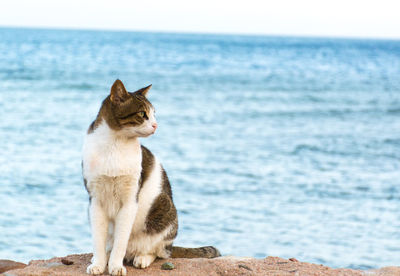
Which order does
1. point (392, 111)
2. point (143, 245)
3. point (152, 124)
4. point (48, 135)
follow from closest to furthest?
point (152, 124), point (143, 245), point (48, 135), point (392, 111)

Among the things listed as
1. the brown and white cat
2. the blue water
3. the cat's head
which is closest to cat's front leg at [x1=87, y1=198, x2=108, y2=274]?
the brown and white cat

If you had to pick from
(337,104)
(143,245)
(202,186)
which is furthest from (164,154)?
(337,104)

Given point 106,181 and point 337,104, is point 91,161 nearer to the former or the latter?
point 106,181

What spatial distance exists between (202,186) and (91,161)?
6.34 meters

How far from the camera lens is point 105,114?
353 centimetres

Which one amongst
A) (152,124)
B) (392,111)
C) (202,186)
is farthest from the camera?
(392,111)

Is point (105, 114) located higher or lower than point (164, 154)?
higher

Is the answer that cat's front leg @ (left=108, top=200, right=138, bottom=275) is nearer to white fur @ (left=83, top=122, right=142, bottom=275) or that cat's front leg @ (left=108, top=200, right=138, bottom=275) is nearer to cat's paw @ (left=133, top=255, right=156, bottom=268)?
white fur @ (left=83, top=122, right=142, bottom=275)

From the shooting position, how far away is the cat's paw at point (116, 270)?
11.9ft

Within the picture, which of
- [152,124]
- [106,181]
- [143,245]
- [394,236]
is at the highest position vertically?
[152,124]

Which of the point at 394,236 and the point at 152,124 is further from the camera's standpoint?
the point at 394,236

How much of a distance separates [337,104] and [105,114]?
1992cm

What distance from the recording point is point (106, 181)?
11.5 ft

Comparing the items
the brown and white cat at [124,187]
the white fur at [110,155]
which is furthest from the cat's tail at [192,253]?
the white fur at [110,155]
